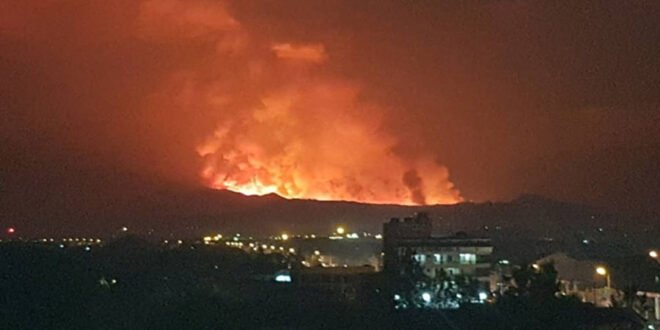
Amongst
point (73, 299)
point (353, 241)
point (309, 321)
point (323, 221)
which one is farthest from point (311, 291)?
point (323, 221)

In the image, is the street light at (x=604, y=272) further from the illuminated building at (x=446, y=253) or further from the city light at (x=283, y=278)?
the city light at (x=283, y=278)

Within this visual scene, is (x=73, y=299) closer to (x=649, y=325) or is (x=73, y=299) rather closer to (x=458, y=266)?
(x=649, y=325)

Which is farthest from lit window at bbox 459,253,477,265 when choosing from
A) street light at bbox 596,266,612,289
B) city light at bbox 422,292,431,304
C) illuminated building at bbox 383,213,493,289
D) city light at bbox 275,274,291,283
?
city light at bbox 422,292,431,304

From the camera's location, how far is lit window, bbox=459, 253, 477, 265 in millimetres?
31953

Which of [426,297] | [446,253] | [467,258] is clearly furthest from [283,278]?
[467,258]

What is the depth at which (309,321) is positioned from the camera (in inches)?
655

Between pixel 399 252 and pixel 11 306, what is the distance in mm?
16466

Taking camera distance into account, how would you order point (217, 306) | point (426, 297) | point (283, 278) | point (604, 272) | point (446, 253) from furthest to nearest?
point (446, 253) < point (283, 278) < point (604, 272) < point (426, 297) < point (217, 306)

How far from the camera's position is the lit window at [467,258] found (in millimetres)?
31953

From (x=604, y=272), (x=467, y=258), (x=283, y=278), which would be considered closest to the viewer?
(x=604, y=272)

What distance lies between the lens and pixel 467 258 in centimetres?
3244

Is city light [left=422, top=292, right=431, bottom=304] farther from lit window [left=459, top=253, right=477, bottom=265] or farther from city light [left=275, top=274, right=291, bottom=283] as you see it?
lit window [left=459, top=253, right=477, bottom=265]

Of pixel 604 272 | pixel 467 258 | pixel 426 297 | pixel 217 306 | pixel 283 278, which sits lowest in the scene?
pixel 217 306

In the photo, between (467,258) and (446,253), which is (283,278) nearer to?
(446,253)
